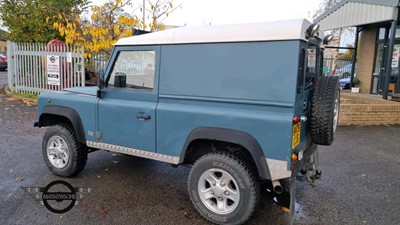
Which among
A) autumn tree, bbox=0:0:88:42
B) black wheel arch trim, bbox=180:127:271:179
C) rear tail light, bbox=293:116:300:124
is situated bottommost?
black wheel arch trim, bbox=180:127:271:179

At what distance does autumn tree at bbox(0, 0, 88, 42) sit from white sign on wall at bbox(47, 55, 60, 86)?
2.85 m

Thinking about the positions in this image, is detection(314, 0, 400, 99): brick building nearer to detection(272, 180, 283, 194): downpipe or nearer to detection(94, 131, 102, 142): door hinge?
detection(272, 180, 283, 194): downpipe

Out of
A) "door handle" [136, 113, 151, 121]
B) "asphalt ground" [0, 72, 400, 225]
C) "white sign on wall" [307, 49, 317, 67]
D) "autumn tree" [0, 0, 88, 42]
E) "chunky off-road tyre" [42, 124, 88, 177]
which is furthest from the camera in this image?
"autumn tree" [0, 0, 88, 42]

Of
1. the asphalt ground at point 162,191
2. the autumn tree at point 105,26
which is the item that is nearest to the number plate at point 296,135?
the asphalt ground at point 162,191

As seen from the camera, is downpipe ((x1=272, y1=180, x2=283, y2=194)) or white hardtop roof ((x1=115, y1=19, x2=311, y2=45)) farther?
downpipe ((x1=272, y1=180, x2=283, y2=194))

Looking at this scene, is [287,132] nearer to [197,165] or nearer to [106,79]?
[197,165]

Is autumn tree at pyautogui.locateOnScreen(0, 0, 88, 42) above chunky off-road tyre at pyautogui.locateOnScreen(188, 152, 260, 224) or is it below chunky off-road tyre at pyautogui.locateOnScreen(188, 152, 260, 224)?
above

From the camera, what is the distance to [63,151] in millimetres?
4457

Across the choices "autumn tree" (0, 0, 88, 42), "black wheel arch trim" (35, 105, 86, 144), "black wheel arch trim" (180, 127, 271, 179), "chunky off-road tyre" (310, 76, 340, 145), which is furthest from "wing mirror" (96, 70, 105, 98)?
"autumn tree" (0, 0, 88, 42)

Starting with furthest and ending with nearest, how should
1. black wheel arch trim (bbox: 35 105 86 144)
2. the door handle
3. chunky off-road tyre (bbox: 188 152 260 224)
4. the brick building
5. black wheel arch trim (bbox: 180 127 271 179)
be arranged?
the brick building < black wheel arch trim (bbox: 35 105 86 144) < the door handle < chunky off-road tyre (bbox: 188 152 260 224) < black wheel arch trim (bbox: 180 127 271 179)

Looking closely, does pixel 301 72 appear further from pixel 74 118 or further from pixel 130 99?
pixel 74 118

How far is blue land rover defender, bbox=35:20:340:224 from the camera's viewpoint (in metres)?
2.96

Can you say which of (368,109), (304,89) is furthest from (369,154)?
(304,89)

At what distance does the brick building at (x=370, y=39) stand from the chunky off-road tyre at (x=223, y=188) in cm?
863
